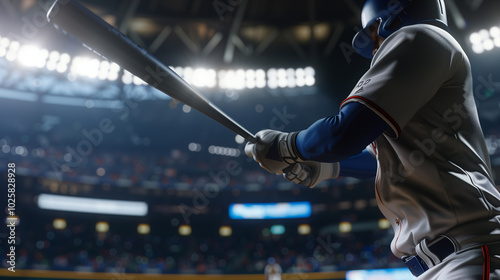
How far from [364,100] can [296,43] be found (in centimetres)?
1531

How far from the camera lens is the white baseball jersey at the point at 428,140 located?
119 cm

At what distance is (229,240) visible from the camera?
69.1 ft

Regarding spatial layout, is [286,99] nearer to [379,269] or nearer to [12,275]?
[379,269]

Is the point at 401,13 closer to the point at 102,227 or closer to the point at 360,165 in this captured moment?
the point at 360,165

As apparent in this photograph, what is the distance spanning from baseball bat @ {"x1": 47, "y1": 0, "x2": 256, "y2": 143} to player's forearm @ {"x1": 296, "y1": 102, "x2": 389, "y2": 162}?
55 centimetres

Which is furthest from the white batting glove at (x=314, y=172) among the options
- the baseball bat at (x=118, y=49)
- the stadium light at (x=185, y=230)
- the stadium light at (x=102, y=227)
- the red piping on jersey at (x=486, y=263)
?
the stadium light at (x=185, y=230)

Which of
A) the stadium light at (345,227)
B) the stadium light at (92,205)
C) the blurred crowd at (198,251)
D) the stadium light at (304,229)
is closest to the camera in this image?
the blurred crowd at (198,251)

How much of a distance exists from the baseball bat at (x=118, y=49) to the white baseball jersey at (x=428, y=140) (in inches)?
29.0

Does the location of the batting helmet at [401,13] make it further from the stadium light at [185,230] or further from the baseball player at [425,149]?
the stadium light at [185,230]

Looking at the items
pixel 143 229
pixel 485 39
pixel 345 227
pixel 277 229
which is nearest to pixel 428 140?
pixel 485 39

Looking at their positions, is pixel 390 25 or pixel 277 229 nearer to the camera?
pixel 390 25

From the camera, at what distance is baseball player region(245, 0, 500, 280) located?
3.86ft

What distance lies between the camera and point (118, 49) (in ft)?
5.25

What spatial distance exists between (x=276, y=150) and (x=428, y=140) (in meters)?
0.59
